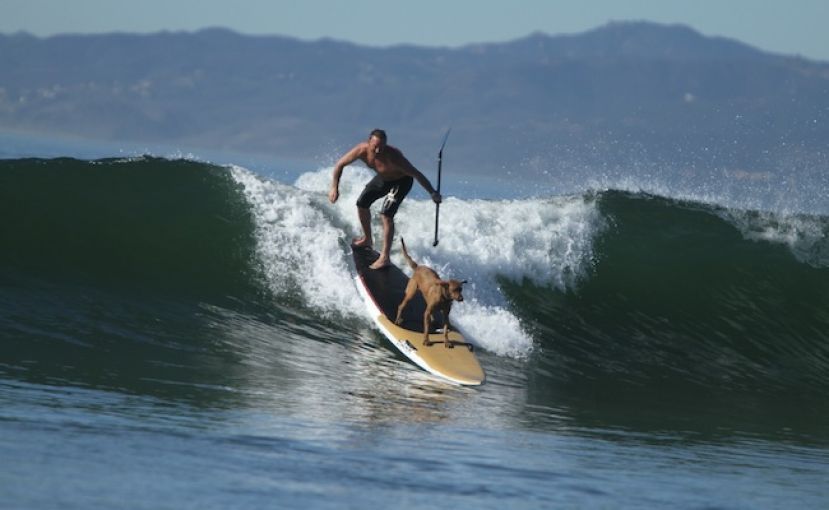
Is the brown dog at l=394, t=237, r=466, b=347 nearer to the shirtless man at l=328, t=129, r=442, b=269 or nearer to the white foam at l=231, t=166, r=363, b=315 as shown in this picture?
the shirtless man at l=328, t=129, r=442, b=269

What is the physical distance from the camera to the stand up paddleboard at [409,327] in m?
11.7

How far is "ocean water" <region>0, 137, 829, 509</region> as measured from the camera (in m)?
8.12

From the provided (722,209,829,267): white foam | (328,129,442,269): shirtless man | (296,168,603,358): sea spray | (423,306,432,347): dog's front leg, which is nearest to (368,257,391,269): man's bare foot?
(328,129,442,269): shirtless man

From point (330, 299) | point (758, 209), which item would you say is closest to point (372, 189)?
point (330, 299)

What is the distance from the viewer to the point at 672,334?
15.6 metres

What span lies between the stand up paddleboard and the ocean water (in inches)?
6.9

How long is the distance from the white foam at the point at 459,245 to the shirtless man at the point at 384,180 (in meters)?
0.93

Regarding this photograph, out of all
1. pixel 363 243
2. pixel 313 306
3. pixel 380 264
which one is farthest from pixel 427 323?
pixel 313 306

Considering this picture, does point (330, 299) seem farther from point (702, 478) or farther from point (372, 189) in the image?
point (702, 478)

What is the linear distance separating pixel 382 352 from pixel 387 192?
1.62 meters

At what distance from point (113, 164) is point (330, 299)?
4.85 m

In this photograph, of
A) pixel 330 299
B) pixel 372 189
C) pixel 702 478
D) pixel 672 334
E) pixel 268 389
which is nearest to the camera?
pixel 702 478

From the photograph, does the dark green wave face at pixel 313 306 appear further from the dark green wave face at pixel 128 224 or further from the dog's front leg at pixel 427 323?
the dog's front leg at pixel 427 323

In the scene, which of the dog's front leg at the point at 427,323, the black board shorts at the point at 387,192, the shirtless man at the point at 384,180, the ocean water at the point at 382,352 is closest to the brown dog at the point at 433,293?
the dog's front leg at the point at 427,323
